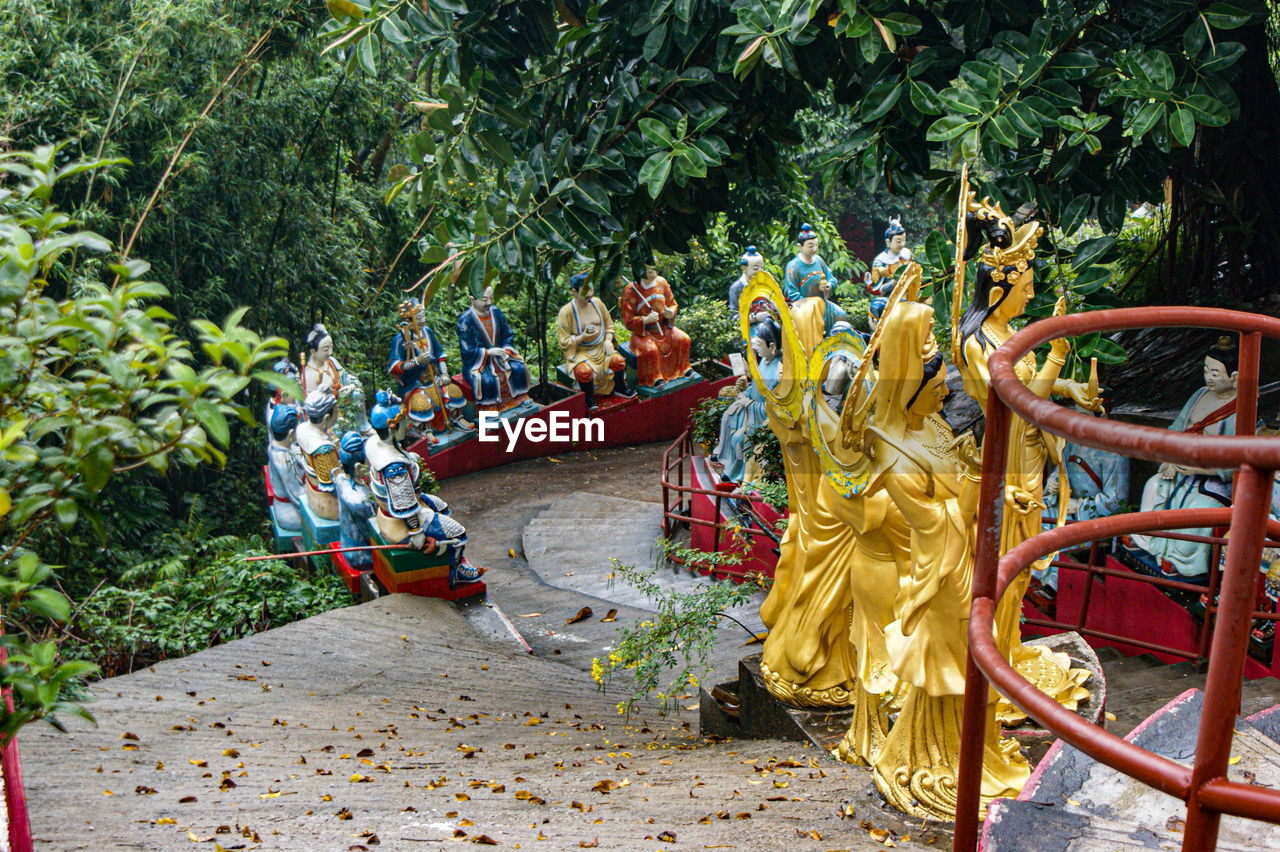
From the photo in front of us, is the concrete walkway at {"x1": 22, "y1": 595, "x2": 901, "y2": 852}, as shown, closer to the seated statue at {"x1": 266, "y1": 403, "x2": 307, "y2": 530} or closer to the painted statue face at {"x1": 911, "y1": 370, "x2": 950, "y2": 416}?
the painted statue face at {"x1": 911, "y1": 370, "x2": 950, "y2": 416}

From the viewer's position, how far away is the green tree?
6.75 ft

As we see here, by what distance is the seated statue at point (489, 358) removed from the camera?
43.4ft

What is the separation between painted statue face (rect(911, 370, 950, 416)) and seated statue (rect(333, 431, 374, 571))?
551 cm

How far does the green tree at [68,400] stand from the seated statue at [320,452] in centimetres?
755

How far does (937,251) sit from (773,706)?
94.4 inches

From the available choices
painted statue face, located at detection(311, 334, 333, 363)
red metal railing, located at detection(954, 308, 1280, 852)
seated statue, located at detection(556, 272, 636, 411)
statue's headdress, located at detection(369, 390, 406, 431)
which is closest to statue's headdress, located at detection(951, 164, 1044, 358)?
red metal railing, located at detection(954, 308, 1280, 852)

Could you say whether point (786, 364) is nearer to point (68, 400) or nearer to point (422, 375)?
point (68, 400)

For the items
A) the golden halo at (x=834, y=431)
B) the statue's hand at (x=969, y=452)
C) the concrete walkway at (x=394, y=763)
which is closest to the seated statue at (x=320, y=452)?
the concrete walkway at (x=394, y=763)

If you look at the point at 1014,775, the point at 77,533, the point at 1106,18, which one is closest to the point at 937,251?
the point at 1106,18

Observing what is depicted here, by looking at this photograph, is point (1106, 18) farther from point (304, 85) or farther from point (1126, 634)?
point (304, 85)

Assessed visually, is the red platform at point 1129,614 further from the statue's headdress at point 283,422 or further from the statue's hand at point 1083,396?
the statue's headdress at point 283,422

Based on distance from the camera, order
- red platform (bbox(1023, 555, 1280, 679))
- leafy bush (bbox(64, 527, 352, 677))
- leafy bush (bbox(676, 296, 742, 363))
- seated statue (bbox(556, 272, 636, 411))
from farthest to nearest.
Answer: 1. leafy bush (bbox(676, 296, 742, 363))
2. seated statue (bbox(556, 272, 636, 411))
3. leafy bush (bbox(64, 527, 352, 677))
4. red platform (bbox(1023, 555, 1280, 679))

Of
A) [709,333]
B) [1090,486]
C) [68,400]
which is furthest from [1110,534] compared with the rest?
[709,333]

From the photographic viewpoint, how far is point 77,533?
1038cm
